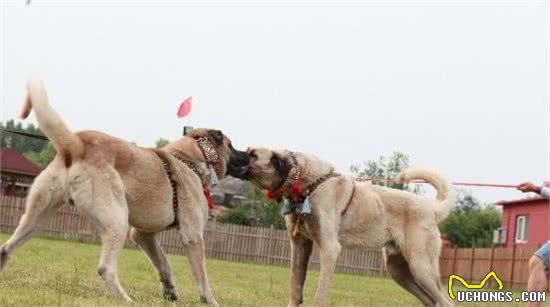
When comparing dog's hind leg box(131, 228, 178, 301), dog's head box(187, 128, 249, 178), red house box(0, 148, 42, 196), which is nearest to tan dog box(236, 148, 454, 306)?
→ dog's head box(187, 128, 249, 178)

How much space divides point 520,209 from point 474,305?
25668mm

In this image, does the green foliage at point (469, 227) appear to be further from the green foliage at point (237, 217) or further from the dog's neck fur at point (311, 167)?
the dog's neck fur at point (311, 167)

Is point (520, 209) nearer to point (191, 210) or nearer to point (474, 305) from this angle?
point (474, 305)

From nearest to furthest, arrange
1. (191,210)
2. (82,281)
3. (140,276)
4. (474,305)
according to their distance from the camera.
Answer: (191,210), (82,281), (474,305), (140,276)

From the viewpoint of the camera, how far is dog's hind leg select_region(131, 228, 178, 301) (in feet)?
26.3

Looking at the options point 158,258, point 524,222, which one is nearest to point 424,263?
point 158,258

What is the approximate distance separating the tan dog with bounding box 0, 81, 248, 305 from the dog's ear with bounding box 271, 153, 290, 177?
2.05 ft

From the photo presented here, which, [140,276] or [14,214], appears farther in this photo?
[14,214]

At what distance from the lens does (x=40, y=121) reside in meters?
6.61

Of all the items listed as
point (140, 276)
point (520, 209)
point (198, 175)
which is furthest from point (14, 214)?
point (198, 175)

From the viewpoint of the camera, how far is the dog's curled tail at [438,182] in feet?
28.3

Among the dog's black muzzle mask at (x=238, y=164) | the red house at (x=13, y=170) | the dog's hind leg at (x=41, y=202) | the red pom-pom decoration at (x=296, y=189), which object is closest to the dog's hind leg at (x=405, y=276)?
the red pom-pom decoration at (x=296, y=189)

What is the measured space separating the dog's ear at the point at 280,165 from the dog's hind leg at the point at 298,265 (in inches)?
21.9

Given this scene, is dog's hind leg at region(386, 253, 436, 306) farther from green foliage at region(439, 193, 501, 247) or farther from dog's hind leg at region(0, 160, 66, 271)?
green foliage at region(439, 193, 501, 247)
